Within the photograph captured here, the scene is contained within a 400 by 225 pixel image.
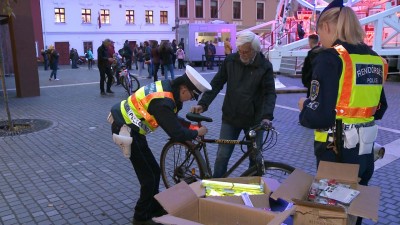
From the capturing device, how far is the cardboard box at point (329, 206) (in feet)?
6.08

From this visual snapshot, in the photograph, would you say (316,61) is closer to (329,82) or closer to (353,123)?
(329,82)

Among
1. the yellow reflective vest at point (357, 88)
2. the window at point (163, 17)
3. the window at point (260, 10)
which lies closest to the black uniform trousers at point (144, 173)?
the yellow reflective vest at point (357, 88)

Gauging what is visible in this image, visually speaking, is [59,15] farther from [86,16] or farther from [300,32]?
[300,32]

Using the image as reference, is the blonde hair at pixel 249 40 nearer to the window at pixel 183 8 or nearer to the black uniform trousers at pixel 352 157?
the black uniform trousers at pixel 352 157

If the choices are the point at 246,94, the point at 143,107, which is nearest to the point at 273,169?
the point at 246,94

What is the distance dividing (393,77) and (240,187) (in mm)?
16018

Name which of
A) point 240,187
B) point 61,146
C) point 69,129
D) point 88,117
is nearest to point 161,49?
point 88,117

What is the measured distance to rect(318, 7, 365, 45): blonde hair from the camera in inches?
90.6

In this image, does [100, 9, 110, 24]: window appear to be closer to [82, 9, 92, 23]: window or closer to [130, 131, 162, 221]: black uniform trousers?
[82, 9, 92, 23]: window

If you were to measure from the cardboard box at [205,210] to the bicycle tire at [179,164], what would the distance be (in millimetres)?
1708

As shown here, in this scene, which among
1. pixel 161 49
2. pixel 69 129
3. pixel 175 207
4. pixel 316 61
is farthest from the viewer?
pixel 161 49

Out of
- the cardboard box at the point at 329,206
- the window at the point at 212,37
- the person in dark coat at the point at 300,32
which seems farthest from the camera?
the window at the point at 212,37

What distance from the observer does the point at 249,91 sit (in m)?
3.85

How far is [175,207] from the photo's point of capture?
216 centimetres
